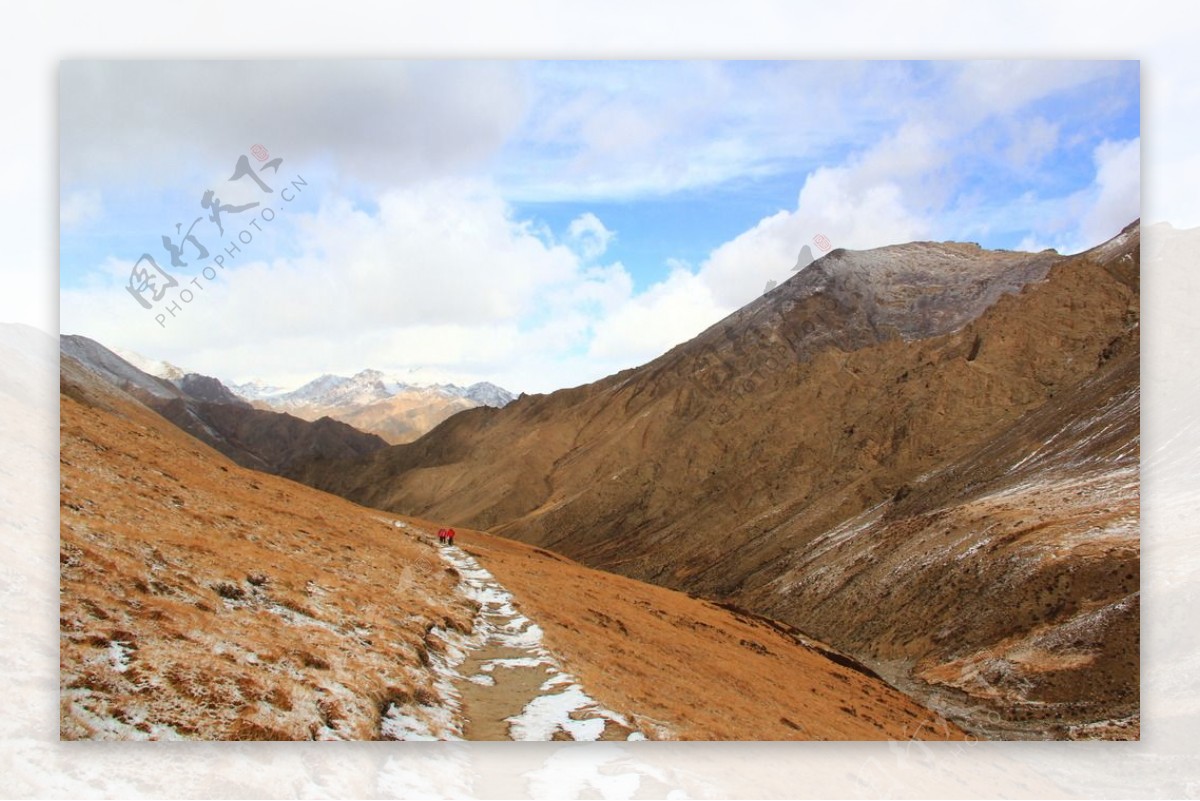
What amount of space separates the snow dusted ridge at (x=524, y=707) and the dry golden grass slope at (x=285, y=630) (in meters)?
0.23

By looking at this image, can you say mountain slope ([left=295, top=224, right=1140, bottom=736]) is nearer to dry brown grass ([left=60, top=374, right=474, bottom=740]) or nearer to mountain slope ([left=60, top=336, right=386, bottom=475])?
dry brown grass ([left=60, top=374, right=474, bottom=740])

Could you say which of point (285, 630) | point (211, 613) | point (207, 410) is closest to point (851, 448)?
point (285, 630)

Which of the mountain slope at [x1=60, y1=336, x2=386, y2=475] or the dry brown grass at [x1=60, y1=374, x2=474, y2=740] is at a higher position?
the mountain slope at [x1=60, y1=336, x2=386, y2=475]

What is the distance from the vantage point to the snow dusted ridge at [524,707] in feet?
43.6

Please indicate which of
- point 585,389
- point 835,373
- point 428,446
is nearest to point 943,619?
point 835,373

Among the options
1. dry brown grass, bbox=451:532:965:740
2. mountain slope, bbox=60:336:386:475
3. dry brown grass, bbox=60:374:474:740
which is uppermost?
mountain slope, bbox=60:336:386:475

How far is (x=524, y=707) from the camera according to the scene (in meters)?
14.2

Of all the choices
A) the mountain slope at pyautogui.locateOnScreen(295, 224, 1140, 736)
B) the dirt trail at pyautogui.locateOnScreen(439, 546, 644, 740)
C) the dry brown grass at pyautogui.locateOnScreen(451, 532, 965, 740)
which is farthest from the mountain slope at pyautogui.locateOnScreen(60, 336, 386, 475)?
the mountain slope at pyautogui.locateOnScreen(295, 224, 1140, 736)

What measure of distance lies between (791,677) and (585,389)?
334 ft

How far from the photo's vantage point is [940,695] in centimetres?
2730

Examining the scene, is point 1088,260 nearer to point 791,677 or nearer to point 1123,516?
point 1123,516

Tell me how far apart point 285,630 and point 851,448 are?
5709 centimetres

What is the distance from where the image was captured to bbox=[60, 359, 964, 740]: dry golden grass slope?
12281mm

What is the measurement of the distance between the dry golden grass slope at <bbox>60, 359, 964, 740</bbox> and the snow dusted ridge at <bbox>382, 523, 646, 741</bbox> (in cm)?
23
